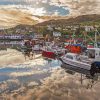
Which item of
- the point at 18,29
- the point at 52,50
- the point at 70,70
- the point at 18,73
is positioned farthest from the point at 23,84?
the point at 18,29

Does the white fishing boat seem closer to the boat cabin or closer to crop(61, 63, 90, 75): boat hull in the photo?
crop(61, 63, 90, 75): boat hull

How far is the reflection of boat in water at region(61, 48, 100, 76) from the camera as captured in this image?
200ft

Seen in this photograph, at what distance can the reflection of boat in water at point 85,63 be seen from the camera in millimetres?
60900

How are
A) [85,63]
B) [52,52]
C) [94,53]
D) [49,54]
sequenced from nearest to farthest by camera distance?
[85,63], [94,53], [49,54], [52,52]

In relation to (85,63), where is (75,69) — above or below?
below

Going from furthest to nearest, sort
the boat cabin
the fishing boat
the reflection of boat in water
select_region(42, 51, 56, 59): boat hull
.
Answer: the fishing boat < select_region(42, 51, 56, 59): boat hull < the boat cabin < the reflection of boat in water

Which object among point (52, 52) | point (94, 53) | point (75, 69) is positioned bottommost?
point (75, 69)

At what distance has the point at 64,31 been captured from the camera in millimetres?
160125

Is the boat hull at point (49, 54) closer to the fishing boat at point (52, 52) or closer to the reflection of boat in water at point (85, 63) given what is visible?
the fishing boat at point (52, 52)

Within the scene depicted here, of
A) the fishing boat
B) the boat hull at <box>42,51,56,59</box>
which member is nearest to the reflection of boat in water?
the boat hull at <box>42,51,56,59</box>

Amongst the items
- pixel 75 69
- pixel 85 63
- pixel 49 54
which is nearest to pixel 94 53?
pixel 85 63

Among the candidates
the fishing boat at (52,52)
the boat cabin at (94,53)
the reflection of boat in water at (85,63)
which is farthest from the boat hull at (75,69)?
the fishing boat at (52,52)

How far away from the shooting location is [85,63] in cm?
6328

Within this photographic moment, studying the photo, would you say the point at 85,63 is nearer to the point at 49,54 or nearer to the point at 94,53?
the point at 94,53
